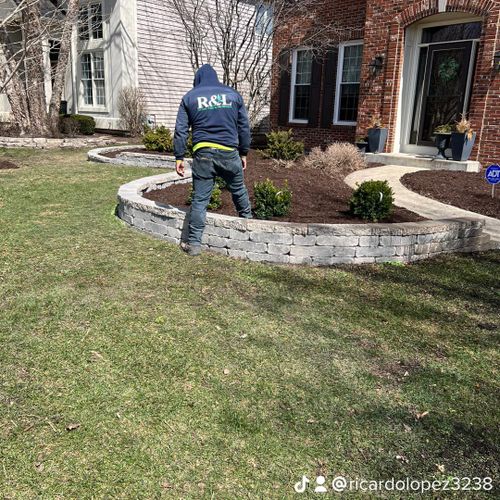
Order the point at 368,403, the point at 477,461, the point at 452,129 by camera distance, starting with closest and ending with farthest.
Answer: the point at 477,461 < the point at 368,403 < the point at 452,129

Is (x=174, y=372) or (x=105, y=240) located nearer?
(x=174, y=372)

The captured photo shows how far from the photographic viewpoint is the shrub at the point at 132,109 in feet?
54.2

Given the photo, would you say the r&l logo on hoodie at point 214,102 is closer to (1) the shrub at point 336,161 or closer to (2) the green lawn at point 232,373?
(2) the green lawn at point 232,373

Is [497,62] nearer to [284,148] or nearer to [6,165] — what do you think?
[284,148]

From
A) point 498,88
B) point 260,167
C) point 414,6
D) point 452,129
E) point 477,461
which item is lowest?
point 477,461

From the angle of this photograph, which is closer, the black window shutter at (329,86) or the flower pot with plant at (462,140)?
the flower pot with plant at (462,140)

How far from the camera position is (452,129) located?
10.1 metres

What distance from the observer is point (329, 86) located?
13625mm

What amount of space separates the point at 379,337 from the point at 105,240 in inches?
133

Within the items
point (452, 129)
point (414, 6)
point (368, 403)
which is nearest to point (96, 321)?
point (368, 403)

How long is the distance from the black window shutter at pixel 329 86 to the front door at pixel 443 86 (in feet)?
10.1

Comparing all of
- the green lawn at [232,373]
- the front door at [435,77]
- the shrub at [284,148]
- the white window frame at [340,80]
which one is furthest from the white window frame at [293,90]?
the green lawn at [232,373]

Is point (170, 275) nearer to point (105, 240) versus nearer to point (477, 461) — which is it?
point (105, 240)

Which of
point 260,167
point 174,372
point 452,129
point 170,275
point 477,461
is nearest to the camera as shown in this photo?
point 477,461
